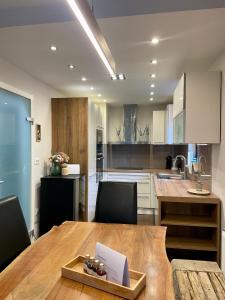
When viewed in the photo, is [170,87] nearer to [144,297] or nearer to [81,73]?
[81,73]

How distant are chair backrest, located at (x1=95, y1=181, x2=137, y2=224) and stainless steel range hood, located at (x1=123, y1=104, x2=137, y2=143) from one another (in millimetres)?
3451

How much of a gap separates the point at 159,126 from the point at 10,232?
4476 mm

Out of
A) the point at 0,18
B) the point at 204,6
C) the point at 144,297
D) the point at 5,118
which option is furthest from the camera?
the point at 5,118

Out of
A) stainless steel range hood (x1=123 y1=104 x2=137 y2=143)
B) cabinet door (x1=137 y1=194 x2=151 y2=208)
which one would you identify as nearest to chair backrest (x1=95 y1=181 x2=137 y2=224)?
cabinet door (x1=137 y1=194 x2=151 y2=208)

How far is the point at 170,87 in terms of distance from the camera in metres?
4.33

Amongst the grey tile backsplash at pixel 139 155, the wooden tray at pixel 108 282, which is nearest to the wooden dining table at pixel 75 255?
the wooden tray at pixel 108 282

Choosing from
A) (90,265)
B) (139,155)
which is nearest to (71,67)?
(90,265)

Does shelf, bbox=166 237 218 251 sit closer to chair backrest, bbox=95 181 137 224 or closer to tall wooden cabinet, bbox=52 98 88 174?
chair backrest, bbox=95 181 137 224

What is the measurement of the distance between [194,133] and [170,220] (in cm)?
108

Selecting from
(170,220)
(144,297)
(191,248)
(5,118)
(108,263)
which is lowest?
(191,248)

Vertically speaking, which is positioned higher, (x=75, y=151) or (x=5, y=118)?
(x=5, y=118)

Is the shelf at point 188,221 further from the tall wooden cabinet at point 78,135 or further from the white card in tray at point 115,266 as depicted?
the white card in tray at point 115,266

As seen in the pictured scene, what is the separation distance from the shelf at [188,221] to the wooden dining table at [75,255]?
0.97 metres

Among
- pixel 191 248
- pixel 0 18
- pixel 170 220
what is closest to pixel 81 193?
pixel 170 220
